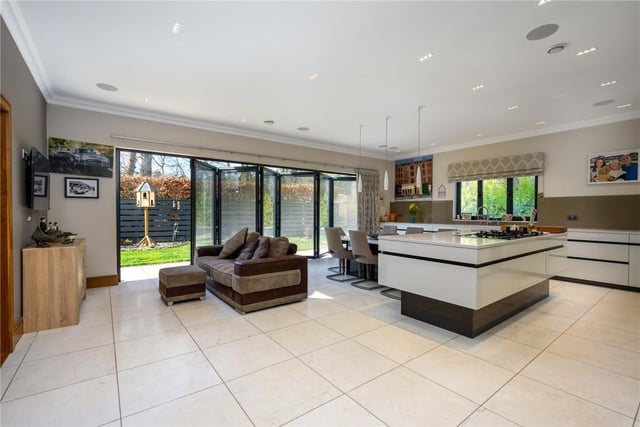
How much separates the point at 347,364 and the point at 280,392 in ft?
2.12

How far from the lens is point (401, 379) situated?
2.28 m

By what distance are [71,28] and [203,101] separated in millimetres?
1873

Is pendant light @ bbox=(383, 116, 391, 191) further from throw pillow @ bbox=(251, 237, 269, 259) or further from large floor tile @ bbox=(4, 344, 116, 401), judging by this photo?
large floor tile @ bbox=(4, 344, 116, 401)

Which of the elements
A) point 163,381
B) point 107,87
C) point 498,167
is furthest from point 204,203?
point 498,167

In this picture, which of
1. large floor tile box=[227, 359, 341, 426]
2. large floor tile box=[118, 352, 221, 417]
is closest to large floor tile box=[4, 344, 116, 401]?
large floor tile box=[118, 352, 221, 417]

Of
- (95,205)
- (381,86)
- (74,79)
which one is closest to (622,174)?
(381,86)

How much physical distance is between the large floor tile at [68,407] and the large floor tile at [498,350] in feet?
9.30

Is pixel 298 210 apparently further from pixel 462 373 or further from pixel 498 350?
pixel 462 373

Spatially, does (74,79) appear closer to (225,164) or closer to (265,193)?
(225,164)

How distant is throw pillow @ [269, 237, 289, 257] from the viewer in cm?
418

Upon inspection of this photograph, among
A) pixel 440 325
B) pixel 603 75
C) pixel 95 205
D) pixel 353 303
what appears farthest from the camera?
pixel 95 205

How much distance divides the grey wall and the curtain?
6.45 m

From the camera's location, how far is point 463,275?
284cm

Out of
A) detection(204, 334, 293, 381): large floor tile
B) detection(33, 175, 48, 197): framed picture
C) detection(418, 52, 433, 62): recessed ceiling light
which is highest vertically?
detection(418, 52, 433, 62): recessed ceiling light
